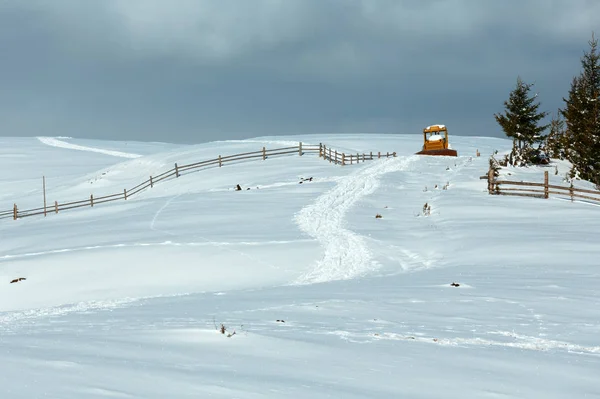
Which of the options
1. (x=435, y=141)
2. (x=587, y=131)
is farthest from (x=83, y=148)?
(x=587, y=131)

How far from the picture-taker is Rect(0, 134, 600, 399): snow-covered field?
16.8 ft

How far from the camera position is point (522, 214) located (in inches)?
889

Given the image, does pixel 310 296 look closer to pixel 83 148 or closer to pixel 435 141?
pixel 435 141

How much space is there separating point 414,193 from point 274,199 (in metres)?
7.58

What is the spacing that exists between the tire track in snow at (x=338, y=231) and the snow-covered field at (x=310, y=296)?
100 mm

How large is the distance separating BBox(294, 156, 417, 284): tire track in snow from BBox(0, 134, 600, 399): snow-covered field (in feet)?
0.33

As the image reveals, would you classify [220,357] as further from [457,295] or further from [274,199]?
[274,199]

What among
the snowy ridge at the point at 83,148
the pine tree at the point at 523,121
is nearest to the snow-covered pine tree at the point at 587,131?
the pine tree at the point at 523,121

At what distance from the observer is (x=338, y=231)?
20.2 meters

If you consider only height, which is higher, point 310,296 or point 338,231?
point 338,231

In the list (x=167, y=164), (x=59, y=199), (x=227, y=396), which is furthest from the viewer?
(x=167, y=164)

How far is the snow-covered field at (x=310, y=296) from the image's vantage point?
5109mm

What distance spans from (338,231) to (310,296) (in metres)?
9.69

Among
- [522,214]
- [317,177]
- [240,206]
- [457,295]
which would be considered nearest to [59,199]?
[317,177]
